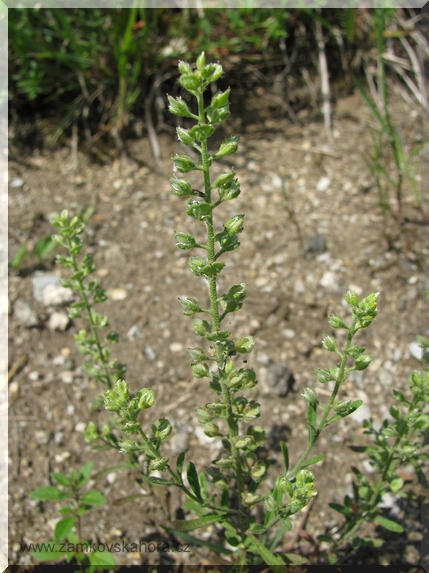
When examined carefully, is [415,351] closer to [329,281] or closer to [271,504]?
[329,281]

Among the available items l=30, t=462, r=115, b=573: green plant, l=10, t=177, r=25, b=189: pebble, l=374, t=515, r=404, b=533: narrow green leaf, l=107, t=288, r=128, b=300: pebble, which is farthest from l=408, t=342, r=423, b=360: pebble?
l=10, t=177, r=25, b=189: pebble

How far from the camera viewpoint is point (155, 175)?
153 inches

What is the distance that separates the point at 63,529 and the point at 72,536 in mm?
110

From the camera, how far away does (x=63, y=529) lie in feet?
7.52

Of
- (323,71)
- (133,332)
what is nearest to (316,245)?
(133,332)

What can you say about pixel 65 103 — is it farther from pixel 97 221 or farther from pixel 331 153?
pixel 331 153

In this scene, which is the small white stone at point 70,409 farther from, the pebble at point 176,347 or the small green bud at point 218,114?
the small green bud at point 218,114

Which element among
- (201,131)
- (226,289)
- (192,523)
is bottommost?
(226,289)

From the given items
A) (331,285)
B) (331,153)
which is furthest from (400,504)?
(331,153)

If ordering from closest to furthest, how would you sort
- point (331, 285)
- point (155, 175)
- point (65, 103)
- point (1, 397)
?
point (1, 397) < point (331, 285) < point (155, 175) < point (65, 103)

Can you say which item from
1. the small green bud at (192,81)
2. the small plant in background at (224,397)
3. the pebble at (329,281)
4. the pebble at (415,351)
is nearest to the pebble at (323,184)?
the pebble at (329,281)

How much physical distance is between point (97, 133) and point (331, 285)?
1.94 m

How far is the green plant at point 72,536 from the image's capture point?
230cm

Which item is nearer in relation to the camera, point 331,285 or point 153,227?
point 331,285
